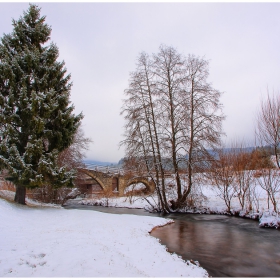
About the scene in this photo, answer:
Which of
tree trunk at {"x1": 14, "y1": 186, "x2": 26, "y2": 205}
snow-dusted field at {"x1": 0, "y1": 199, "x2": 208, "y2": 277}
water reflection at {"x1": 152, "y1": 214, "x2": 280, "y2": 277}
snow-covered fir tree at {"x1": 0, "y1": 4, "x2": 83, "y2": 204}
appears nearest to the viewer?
snow-dusted field at {"x1": 0, "y1": 199, "x2": 208, "y2": 277}

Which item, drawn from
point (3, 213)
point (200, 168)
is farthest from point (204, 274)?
point (200, 168)

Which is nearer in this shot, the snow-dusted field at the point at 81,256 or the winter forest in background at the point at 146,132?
the snow-dusted field at the point at 81,256

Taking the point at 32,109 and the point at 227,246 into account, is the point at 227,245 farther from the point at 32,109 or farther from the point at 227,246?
the point at 32,109

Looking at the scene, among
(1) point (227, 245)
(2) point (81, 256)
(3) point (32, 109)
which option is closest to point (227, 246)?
(1) point (227, 245)

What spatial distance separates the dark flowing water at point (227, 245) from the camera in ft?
19.2

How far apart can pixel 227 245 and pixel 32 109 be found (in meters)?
10.9

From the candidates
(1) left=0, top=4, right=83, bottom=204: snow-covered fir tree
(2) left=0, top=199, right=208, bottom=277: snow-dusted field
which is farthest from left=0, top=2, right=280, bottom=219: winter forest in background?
(2) left=0, top=199, right=208, bottom=277: snow-dusted field

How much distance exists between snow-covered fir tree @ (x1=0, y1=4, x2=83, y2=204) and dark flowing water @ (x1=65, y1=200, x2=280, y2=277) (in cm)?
690

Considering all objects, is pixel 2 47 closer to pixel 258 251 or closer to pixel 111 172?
pixel 258 251

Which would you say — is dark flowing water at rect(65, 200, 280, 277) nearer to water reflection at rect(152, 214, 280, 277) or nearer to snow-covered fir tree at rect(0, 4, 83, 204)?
water reflection at rect(152, 214, 280, 277)

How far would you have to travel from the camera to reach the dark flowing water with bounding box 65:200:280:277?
5840 millimetres

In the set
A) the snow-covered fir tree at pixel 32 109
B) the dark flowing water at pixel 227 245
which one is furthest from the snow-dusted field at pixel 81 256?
Answer: the snow-covered fir tree at pixel 32 109

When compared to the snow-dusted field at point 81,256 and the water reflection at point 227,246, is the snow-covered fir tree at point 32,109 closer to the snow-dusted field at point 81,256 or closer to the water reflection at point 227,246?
the snow-dusted field at point 81,256

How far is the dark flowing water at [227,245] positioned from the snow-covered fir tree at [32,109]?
6896 mm
